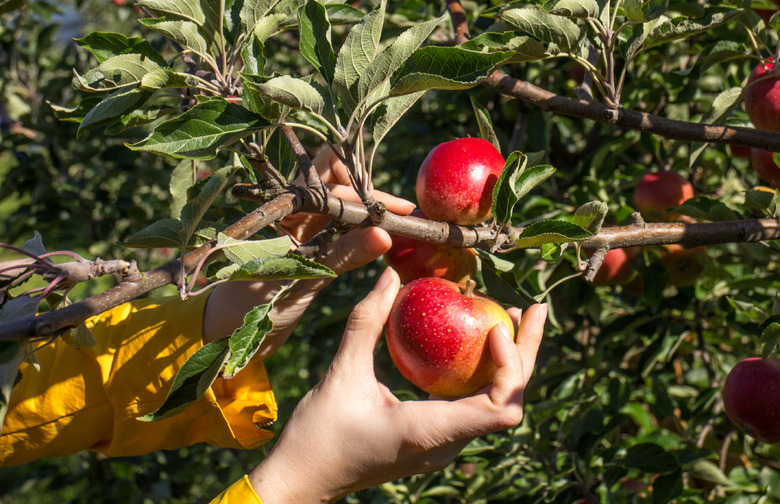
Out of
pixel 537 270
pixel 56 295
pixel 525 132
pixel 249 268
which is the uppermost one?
pixel 249 268

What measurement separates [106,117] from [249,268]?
0.32 meters

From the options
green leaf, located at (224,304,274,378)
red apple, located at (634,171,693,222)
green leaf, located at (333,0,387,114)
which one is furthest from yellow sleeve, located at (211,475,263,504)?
red apple, located at (634,171,693,222)

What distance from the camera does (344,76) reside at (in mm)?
761

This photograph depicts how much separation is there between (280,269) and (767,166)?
1205 millimetres

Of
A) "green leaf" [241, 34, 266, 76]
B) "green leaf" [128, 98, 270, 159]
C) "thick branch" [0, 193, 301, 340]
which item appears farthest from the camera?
"green leaf" [241, 34, 266, 76]

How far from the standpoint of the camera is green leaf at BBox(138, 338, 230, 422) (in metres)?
0.79

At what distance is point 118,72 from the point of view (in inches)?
35.4

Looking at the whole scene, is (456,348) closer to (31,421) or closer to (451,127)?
(31,421)

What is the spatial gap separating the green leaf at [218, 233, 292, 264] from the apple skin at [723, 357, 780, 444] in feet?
3.30

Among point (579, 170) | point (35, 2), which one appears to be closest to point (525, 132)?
point (579, 170)

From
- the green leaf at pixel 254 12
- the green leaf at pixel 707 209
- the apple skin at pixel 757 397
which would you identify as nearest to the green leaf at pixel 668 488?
the apple skin at pixel 757 397

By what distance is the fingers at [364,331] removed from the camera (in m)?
1.01

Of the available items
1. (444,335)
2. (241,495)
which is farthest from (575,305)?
(241,495)

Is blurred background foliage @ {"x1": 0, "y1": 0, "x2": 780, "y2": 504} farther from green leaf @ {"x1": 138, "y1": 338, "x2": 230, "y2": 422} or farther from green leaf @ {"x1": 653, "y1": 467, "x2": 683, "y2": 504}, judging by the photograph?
green leaf @ {"x1": 138, "y1": 338, "x2": 230, "y2": 422}
